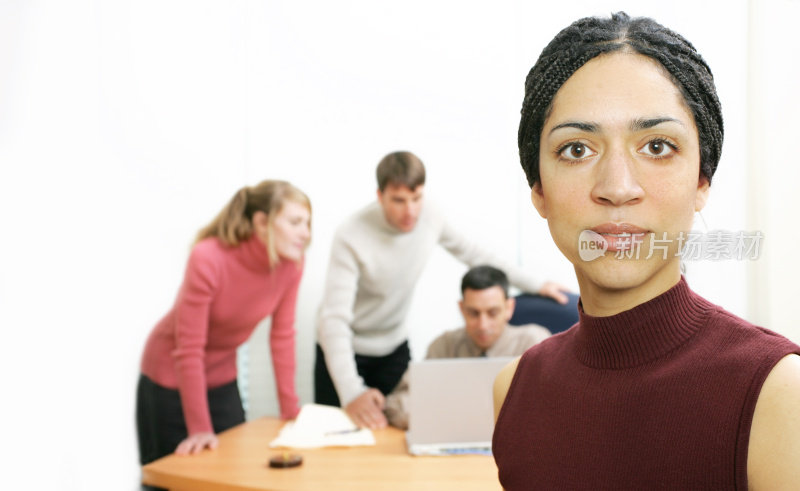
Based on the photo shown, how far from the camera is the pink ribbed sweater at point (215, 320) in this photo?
2.16 m

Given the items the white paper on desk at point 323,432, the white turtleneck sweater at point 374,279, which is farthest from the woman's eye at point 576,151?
the white turtleneck sweater at point 374,279

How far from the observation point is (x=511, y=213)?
2793mm

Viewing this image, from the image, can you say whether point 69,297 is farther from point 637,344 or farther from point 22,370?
point 637,344

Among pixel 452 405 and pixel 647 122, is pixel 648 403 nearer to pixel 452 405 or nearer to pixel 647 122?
pixel 647 122

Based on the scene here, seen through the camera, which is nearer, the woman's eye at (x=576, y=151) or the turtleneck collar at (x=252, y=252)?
the woman's eye at (x=576, y=151)

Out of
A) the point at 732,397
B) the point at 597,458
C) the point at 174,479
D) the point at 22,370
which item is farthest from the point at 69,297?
the point at 732,397

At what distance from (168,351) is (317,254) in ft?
2.78

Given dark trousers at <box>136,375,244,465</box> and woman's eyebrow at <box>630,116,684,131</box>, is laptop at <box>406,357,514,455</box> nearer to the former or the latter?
dark trousers at <box>136,375,244,465</box>

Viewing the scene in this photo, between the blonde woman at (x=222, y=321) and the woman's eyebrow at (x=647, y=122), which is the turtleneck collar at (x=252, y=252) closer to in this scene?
the blonde woman at (x=222, y=321)

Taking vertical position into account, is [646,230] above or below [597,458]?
above

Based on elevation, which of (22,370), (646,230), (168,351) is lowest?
(168,351)

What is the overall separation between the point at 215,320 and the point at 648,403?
73.2 inches

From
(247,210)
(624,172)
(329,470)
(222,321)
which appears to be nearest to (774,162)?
(329,470)

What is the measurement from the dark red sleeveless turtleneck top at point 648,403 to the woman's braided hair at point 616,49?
136mm
